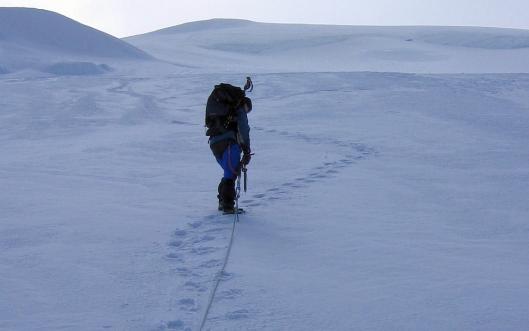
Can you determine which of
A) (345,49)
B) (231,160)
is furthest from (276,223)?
(345,49)

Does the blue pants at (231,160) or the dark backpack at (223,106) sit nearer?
the dark backpack at (223,106)

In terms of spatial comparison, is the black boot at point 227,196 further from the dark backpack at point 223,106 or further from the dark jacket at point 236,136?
the dark backpack at point 223,106

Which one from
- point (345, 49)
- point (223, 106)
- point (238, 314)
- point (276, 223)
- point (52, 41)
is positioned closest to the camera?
→ point (238, 314)

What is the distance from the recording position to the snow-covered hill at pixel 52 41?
24625mm

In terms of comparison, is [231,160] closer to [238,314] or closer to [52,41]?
[238,314]

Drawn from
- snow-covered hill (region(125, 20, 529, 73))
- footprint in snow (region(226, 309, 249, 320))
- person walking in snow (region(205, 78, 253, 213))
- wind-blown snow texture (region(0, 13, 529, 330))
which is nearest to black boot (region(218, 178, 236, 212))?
person walking in snow (region(205, 78, 253, 213))

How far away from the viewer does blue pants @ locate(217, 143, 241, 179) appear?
5.38 m

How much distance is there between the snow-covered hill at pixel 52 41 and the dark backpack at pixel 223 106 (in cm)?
1939

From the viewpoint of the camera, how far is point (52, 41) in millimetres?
27078

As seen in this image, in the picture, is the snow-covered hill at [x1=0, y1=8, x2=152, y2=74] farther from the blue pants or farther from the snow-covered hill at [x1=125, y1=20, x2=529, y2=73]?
the blue pants

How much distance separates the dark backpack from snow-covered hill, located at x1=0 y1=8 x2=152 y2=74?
19388mm

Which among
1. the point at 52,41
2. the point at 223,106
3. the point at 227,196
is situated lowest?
the point at 227,196

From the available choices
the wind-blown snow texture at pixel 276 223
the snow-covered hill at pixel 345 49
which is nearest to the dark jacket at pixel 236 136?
the wind-blown snow texture at pixel 276 223

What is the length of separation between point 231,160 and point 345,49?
32323mm
